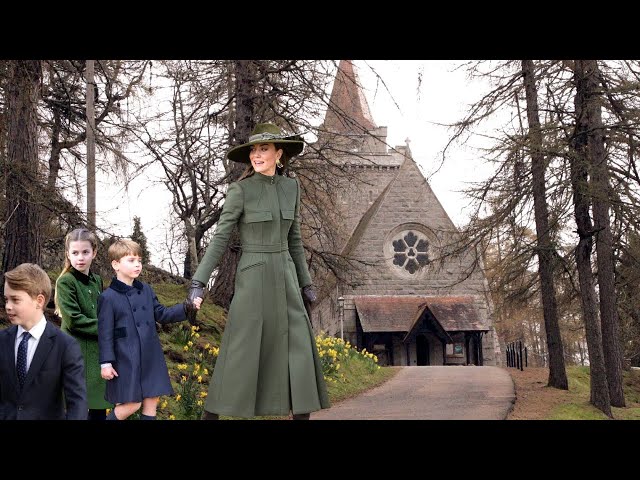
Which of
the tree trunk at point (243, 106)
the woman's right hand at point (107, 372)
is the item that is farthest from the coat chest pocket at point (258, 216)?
the tree trunk at point (243, 106)

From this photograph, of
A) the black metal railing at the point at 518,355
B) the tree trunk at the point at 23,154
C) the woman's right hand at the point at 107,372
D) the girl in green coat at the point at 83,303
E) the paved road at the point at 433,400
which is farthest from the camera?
the black metal railing at the point at 518,355

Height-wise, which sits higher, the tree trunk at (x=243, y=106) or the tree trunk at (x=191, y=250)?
the tree trunk at (x=243, y=106)

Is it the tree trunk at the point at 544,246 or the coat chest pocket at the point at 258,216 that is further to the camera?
the tree trunk at the point at 544,246

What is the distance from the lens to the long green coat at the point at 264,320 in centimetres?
648

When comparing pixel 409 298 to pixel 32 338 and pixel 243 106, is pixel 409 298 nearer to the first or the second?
pixel 243 106


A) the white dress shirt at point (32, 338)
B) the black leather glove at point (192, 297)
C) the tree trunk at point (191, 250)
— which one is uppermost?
the tree trunk at point (191, 250)

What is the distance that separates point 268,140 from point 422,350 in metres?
28.0

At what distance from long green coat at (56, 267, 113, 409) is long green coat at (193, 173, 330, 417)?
0.78 metres

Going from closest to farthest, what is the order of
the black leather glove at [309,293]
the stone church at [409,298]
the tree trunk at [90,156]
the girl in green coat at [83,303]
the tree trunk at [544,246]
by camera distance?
1. the girl in green coat at [83,303]
2. the black leather glove at [309,293]
3. the tree trunk at [90,156]
4. the tree trunk at [544,246]
5. the stone church at [409,298]

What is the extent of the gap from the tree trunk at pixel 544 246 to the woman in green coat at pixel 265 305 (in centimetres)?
812

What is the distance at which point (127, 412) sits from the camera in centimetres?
623

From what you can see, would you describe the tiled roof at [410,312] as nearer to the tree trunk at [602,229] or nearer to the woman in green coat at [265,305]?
the tree trunk at [602,229]
